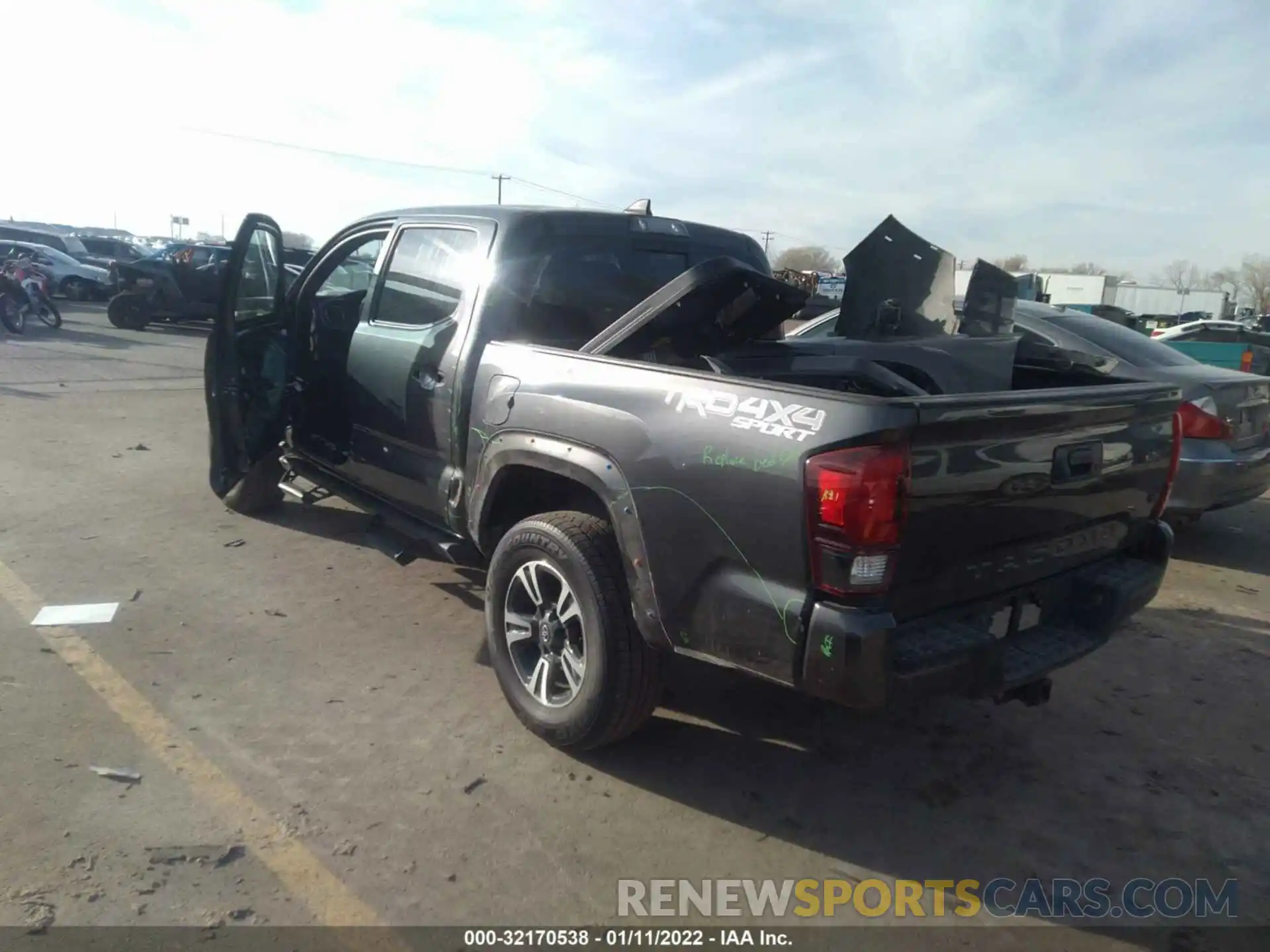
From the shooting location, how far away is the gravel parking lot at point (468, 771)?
2.87 metres

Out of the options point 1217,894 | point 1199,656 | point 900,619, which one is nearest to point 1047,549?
point 900,619

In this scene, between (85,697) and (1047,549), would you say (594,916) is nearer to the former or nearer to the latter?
(1047,549)

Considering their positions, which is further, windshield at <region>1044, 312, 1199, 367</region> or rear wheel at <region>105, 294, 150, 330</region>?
rear wheel at <region>105, 294, 150, 330</region>

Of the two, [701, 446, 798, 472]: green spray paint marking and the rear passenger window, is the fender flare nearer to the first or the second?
[701, 446, 798, 472]: green spray paint marking

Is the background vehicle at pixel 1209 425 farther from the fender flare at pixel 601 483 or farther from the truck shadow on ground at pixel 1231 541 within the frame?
the fender flare at pixel 601 483

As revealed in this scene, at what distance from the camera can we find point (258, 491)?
6500mm

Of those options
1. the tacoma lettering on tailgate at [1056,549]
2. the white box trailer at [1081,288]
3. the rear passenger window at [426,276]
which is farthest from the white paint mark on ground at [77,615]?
the white box trailer at [1081,288]

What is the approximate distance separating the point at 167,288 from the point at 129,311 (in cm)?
90

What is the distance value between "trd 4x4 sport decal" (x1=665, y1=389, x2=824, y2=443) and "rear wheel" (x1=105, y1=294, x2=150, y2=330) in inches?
779

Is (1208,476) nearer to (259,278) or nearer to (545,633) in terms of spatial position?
(545,633)

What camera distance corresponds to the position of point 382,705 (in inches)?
155

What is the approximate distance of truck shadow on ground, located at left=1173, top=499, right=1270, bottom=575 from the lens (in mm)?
6539

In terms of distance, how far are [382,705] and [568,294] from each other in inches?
78.0

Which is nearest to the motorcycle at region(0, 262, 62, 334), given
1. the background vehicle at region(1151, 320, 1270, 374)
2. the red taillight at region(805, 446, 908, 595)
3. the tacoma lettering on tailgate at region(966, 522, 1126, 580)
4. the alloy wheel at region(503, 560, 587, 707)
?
the alloy wheel at region(503, 560, 587, 707)
